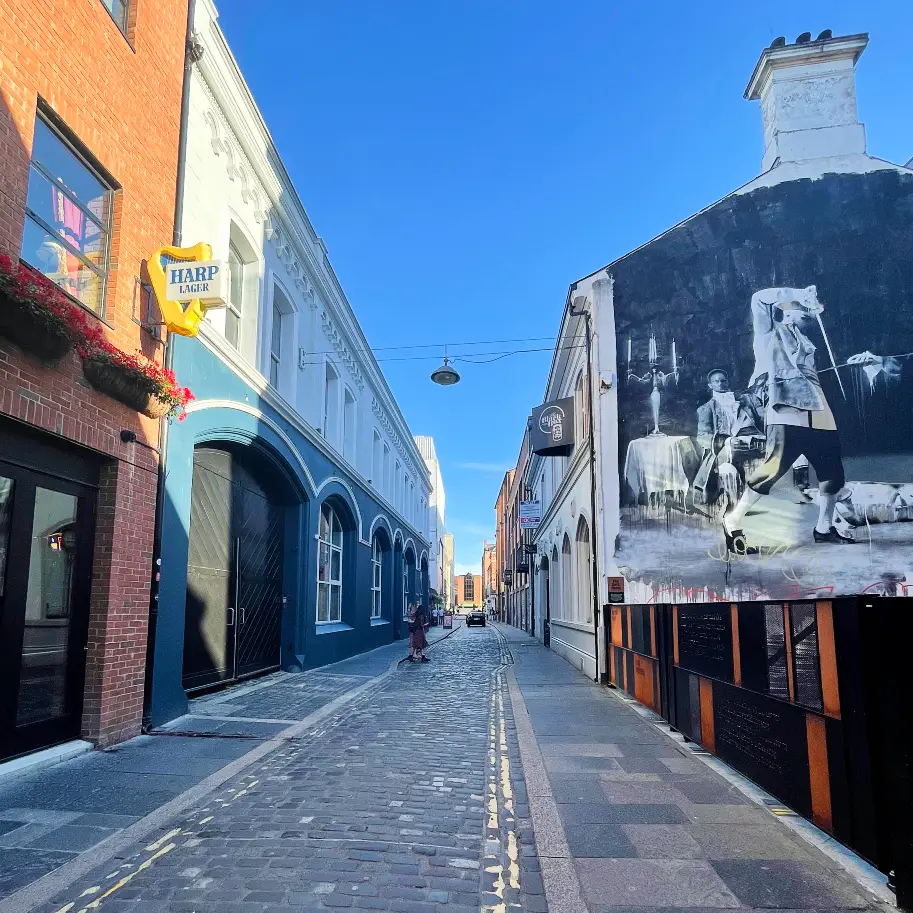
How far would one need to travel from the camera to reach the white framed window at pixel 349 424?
1861cm

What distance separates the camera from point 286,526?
14.0 metres

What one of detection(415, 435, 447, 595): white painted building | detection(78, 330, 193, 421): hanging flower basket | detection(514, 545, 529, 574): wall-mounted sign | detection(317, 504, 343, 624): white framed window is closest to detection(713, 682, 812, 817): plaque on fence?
detection(78, 330, 193, 421): hanging flower basket

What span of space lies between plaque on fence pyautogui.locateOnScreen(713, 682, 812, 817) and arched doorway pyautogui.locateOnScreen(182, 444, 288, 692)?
7027 millimetres

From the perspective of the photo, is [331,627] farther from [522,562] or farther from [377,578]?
[522,562]

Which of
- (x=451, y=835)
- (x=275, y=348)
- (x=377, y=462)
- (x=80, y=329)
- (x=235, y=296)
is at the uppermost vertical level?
(x=235, y=296)

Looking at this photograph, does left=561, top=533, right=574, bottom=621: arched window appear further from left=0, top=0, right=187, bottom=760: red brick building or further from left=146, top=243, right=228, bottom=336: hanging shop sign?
left=0, top=0, right=187, bottom=760: red brick building

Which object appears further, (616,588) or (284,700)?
(616,588)

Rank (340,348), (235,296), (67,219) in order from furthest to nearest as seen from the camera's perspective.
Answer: (340,348) < (235,296) < (67,219)

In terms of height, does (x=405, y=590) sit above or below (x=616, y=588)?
below

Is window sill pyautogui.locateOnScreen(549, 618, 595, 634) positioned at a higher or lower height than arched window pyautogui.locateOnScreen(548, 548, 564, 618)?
lower

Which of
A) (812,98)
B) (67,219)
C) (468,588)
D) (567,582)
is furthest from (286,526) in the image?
(468,588)

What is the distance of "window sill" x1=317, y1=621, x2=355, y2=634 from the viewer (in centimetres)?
1553

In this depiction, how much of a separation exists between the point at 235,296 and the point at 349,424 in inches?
309

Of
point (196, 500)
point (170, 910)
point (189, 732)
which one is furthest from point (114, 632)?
point (170, 910)
